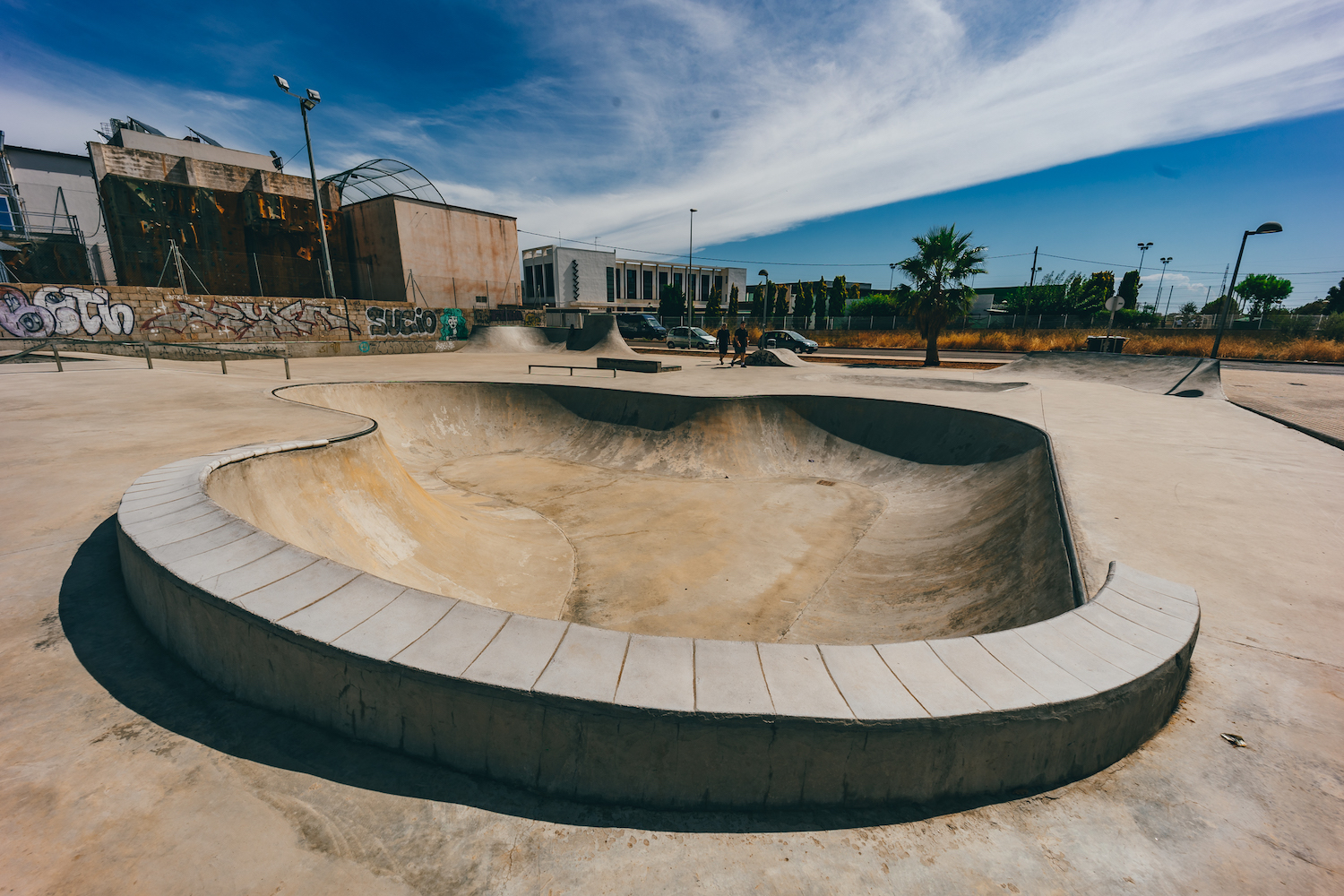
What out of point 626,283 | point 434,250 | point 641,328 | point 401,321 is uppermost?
point 626,283

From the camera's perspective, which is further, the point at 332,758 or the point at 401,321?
the point at 401,321

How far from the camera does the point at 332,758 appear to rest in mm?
2141

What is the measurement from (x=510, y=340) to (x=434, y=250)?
12546mm

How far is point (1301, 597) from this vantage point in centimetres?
342

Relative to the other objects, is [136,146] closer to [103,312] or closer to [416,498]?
[103,312]

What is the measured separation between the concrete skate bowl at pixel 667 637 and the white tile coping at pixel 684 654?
12mm

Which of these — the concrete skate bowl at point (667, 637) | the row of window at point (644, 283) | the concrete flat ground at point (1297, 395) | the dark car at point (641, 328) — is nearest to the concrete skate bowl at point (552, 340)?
the dark car at point (641, 328)

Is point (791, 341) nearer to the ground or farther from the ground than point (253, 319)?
nearer to the ground

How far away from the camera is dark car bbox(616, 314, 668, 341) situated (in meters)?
38.1

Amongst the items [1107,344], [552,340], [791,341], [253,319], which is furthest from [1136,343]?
[253,319]

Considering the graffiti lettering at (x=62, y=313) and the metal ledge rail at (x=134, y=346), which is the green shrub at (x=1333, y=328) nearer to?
the metal ledge rail at (x=134, y=346)

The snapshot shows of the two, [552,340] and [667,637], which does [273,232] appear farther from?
[667,637]

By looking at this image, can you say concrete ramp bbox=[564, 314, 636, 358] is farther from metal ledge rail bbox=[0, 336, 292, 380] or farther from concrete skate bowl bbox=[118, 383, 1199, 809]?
concrete skate bowl bbox=[118, 383, 1199, 809]

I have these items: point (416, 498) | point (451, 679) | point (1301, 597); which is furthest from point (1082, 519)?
point (416, 498)
